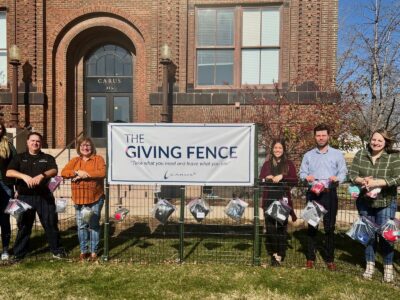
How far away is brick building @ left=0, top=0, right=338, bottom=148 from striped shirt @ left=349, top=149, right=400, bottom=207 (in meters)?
7.15

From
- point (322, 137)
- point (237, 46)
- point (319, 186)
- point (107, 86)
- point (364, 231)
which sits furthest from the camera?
point (107, 86)

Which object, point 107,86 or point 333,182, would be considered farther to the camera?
point 107,86

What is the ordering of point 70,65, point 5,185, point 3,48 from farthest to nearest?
point 70,65 < point 3,48 < point 5,185

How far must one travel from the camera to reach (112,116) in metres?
14.6

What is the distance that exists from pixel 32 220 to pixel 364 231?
14.8 ft

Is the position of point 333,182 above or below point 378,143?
below

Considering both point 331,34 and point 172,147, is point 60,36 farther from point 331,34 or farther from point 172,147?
point 172,147

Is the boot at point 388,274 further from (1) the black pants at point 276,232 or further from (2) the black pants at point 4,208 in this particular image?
(2) the black pants at point 4,208

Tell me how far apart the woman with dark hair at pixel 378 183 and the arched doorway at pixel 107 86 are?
426 inches

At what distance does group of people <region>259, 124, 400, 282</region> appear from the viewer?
4.71m

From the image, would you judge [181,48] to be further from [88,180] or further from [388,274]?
[388,274]

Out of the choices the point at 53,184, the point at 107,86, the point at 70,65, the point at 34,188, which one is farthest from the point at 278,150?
the point at 70,65

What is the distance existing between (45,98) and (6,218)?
8.31 meters

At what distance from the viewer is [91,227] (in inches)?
210
